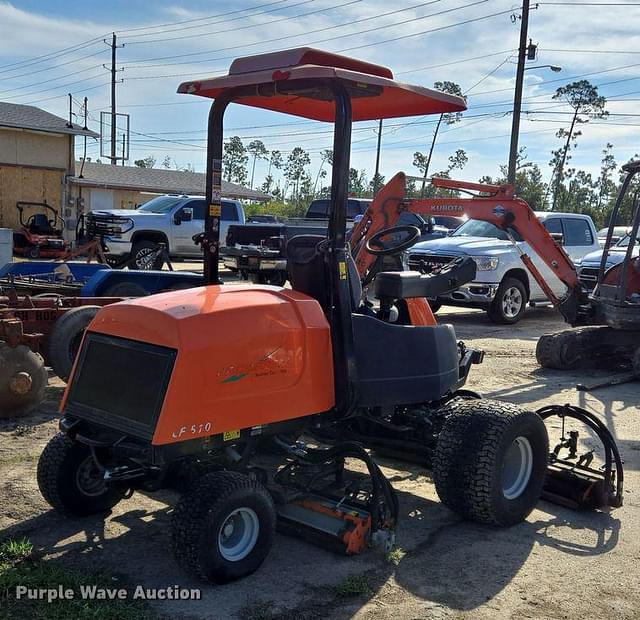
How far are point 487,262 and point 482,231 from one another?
1.46 meters

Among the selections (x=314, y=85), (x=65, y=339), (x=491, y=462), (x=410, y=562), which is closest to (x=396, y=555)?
(x=410, y=562)

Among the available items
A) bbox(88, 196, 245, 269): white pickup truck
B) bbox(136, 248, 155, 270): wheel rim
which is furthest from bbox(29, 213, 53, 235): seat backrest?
bbox(136, 248, 155, 270): wheel rim

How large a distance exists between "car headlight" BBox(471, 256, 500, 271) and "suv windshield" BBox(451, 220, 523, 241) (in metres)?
0.98

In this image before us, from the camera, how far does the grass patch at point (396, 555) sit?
4117mm

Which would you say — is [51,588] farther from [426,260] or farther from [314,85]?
[426,260]

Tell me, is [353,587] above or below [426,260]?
below

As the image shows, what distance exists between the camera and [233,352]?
374cm

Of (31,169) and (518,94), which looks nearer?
(518,94)

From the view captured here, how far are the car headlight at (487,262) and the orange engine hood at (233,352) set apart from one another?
910 cm

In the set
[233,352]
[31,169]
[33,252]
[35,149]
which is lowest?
[33,252]

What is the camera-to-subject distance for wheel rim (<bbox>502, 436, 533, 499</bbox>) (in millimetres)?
4711

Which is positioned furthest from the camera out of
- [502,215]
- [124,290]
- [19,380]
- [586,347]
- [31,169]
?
[31,169]

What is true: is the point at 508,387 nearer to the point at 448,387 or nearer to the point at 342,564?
the point at 448,387

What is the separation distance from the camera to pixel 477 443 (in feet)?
14.5
